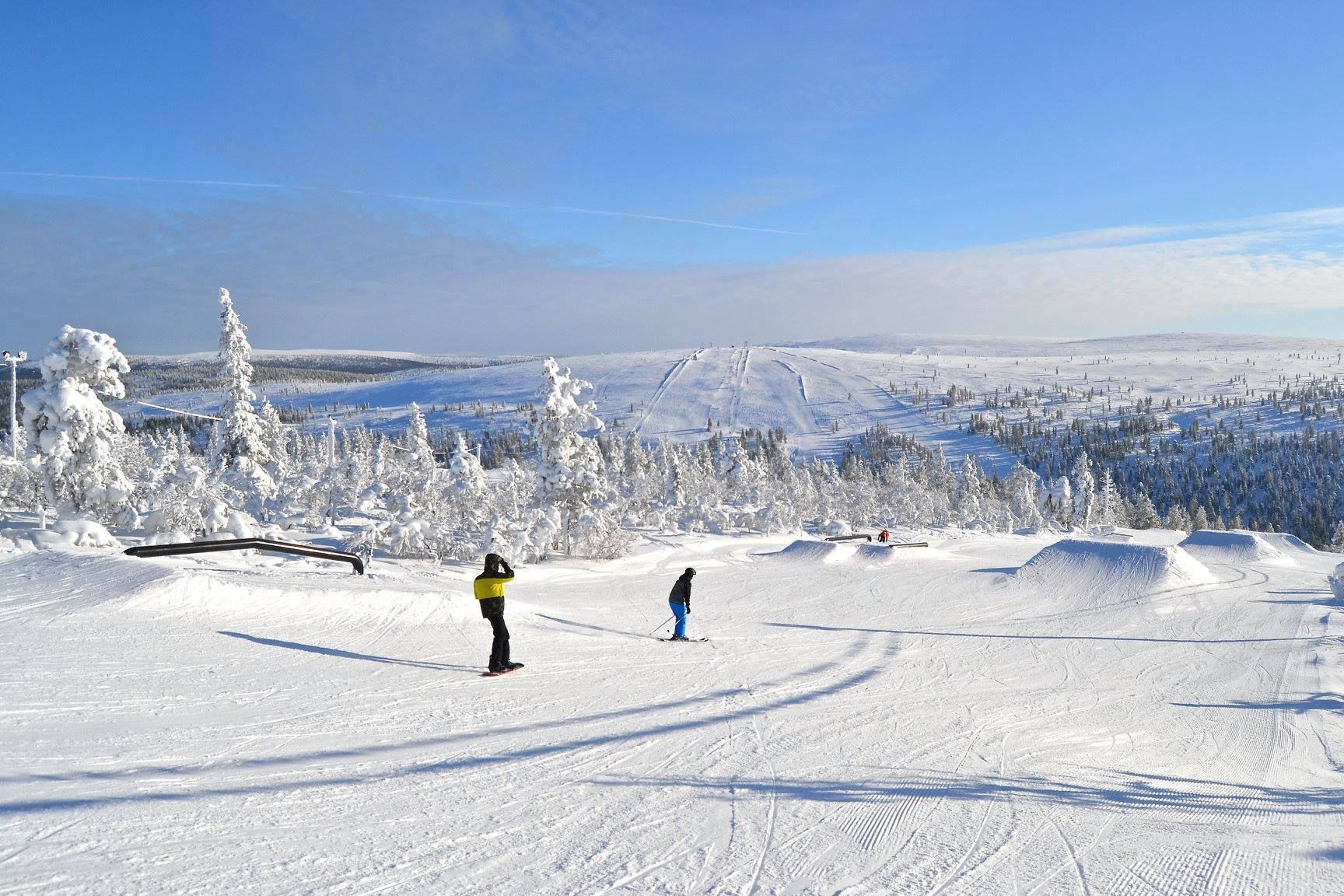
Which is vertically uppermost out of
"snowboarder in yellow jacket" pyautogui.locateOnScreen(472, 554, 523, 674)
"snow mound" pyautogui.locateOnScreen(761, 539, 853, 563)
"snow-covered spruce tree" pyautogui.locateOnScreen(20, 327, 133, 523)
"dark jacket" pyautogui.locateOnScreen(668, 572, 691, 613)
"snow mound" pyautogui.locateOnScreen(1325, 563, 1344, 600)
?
"snow-covered spruce tree" pyautogui.locateOnScreen(20, 327, 133, 523)

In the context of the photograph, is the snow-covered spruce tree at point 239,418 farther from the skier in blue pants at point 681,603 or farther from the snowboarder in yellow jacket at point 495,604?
the snowboarder in yellow jacket at point 495,604

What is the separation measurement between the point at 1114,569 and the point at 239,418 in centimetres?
2855

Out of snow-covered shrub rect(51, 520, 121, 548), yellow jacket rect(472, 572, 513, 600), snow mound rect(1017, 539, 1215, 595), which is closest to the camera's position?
yellow jacket rect(472, 572, 513, 600)

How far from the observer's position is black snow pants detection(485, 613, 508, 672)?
9727 millimetres

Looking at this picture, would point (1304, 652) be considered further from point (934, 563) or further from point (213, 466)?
point (213, 466)

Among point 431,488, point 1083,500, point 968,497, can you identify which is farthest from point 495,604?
point 1083,500

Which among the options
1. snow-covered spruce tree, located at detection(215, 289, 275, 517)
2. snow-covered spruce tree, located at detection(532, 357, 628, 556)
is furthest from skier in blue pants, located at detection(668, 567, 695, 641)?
snow-covered spruce tree, located at detection(215, 289, 275, 517)

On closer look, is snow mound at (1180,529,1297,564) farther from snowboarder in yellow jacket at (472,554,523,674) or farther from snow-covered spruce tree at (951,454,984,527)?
snow-covered spruce tree at (951,454,984,527)

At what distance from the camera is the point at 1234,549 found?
32.0 metres

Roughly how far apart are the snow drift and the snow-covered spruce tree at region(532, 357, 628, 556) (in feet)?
78.3

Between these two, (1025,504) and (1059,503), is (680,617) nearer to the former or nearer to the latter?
(1025,504)

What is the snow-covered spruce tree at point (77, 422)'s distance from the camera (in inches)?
757

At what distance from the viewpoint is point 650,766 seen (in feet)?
22.2

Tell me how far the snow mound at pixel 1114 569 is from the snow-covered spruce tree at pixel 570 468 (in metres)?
16.2
